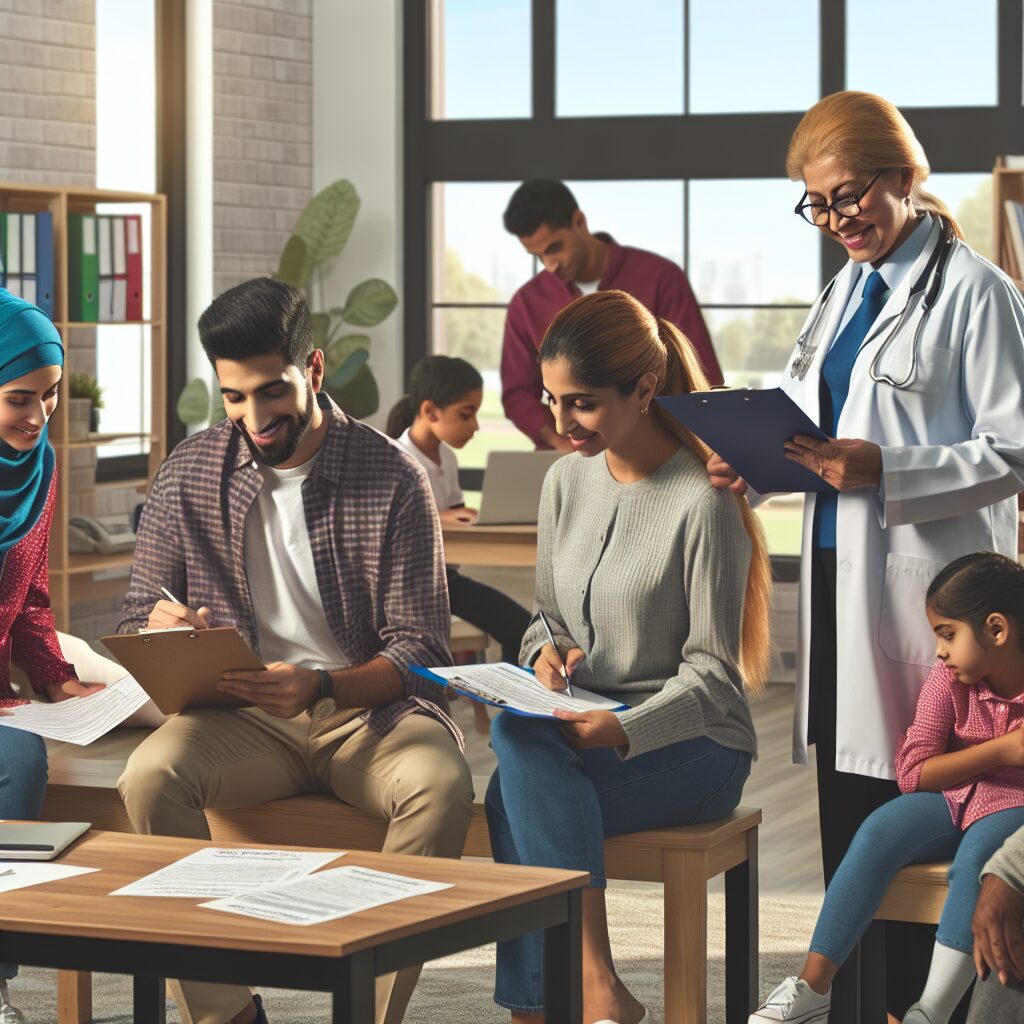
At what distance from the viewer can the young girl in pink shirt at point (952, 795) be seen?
8.29 ft

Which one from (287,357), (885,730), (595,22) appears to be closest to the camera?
(885,730)

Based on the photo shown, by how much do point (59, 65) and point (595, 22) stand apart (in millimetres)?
2098

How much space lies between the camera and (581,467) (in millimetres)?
2977

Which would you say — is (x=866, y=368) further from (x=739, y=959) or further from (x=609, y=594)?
(x=739, y=959)

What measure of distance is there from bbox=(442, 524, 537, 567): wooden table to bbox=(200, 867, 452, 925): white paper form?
296 cm

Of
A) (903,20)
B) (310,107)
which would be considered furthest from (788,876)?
(310,107)

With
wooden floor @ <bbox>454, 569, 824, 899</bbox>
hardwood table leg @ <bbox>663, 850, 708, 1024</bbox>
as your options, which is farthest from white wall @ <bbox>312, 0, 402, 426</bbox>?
hardwood table leg @ <bbox>663, 850, 708, 1024</bbox>

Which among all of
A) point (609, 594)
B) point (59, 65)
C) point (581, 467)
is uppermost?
point (59, 65)

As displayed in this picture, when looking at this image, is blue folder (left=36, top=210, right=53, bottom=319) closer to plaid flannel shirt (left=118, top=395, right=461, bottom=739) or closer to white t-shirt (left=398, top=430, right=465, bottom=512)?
white t-shirt (left=398, top=430, right=465, bottom=512)

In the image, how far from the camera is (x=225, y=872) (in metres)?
2.10

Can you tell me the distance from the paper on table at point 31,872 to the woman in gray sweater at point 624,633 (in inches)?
28.2

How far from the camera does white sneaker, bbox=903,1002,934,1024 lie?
2510 millimetres

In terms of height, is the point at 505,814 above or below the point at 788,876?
above

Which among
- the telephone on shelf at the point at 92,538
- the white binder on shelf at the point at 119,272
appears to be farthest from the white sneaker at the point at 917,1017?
the white binder on shelf at the point at 119,272
